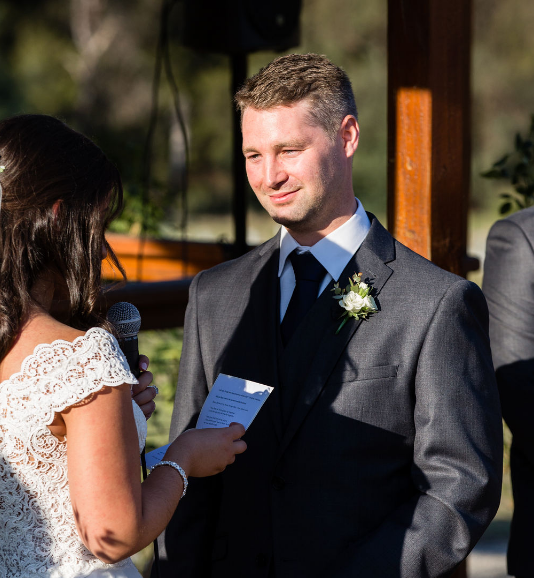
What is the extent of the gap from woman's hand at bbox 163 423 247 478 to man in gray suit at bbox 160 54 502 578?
22 centimetres

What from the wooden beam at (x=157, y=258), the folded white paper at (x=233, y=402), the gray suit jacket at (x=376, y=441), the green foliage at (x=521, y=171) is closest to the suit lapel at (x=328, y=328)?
the gray suit jacket at (x=376, y=441)

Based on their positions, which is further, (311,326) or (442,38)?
(442,38)

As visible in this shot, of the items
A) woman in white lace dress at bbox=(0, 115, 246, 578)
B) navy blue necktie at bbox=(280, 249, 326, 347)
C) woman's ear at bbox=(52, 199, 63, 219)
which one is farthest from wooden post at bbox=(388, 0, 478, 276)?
woman's ear at bbox=(52, 199, 63, 219)

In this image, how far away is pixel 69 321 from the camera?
1695 millimetres

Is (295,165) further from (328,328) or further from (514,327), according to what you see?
(514,327)

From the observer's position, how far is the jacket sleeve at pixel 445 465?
1895 millimetres

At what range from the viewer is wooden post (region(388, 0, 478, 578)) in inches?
106

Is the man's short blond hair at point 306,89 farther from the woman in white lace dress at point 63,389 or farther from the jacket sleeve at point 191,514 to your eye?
the jacket sleeve at point 191,514

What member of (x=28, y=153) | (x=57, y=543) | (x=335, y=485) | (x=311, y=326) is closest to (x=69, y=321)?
(x=28, y=153)

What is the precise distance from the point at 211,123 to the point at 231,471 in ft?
77.2

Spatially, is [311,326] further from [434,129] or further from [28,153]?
[434,129]

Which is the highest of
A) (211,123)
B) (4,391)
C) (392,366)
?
(4,391)

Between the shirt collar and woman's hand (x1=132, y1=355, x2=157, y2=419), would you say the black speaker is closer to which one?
the shirt collar

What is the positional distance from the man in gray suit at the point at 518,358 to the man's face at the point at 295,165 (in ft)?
2.75
